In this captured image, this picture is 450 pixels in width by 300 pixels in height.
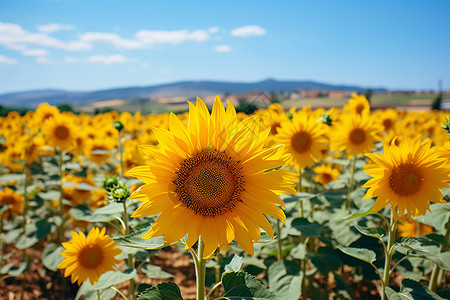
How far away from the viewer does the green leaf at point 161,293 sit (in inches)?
57.0

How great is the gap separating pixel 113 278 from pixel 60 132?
2.93m

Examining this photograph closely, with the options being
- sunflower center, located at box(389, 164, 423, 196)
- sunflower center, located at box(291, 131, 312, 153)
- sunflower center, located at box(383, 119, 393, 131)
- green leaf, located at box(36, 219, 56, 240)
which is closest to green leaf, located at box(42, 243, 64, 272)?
green leaf, located at box(36, 219, 56, 240)

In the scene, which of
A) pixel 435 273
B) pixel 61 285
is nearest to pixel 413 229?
pixel 435 273

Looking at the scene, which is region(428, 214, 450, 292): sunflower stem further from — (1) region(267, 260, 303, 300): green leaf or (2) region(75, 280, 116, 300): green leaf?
(2) region(75, 280, 116, 300): green leaf

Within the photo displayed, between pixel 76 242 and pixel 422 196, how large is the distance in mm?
2359

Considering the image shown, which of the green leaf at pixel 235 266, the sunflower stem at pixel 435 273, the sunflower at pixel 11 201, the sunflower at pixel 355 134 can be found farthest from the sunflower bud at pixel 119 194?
the sunflower at pixel 11 201

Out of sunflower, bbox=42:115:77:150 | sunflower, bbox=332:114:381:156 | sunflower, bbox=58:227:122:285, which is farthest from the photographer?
sunflower, bbox=42:115:77:150

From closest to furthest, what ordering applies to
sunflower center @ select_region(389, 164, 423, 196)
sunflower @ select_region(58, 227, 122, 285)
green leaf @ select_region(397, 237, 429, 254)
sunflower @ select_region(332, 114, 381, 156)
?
1. green leaf @ select_region(397, 237, 429, 254)
2. sunflower center @ select_region(389, 164, 423, 196)
3. sunflower @ select_region(58, 227, 122, 285)
4. sunflower @ select_region(332, 114, 381, 156)

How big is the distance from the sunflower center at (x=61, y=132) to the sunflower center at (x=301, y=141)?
3.05 meters

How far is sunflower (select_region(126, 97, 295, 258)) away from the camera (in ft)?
4.52

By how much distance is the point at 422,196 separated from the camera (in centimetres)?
195

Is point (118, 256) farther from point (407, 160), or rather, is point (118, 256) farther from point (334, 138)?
point (334, 138)

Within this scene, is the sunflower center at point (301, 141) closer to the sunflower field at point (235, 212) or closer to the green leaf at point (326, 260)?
the sunflower field at point (235, 212)

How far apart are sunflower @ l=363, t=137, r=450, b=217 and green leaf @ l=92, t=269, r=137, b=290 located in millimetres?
1547
